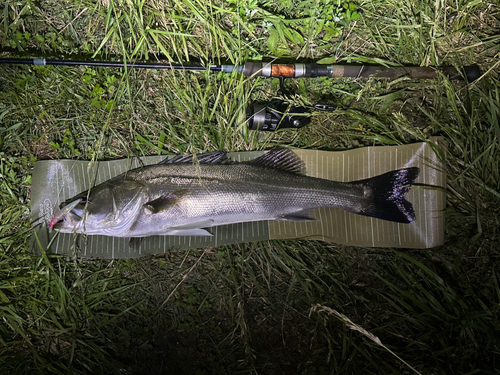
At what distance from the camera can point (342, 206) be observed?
9.42 ft

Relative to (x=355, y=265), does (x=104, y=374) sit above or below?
below

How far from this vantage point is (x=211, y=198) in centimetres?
276

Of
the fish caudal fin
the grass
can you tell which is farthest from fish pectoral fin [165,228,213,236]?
the fish caudal fin

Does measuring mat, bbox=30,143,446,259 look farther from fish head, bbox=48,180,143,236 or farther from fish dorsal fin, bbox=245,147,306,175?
fish head, bbox=48,180,143,236

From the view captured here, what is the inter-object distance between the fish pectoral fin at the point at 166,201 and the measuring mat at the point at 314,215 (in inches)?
18.4

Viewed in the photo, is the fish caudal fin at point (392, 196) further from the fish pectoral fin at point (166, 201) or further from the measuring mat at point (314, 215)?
the fish pectoral fin at point (166, 201)

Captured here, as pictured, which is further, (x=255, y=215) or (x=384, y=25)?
(x=384, y=25)

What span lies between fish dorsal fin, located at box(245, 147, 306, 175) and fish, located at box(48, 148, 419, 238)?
1.2 inches

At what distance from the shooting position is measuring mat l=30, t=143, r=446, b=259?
3.00m

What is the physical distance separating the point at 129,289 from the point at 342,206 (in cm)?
225

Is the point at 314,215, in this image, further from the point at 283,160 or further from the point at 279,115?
the point at 279,115

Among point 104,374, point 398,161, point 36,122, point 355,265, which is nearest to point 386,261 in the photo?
point 355,265

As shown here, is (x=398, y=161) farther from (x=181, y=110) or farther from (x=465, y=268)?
(x=181, y=110)

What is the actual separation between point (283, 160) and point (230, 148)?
557 mm
